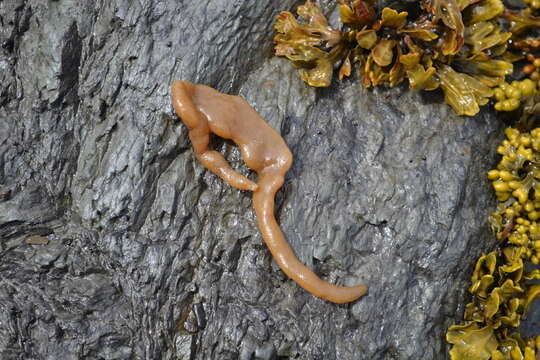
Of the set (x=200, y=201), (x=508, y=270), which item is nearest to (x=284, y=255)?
(x=200, y=201)

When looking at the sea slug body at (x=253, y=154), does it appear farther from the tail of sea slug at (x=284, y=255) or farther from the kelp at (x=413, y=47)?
the kelp at (x=413, y=47)

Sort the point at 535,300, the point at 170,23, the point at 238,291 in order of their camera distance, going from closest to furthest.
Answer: the point at 238,291 < the point at 170,23 < the point at 535,300

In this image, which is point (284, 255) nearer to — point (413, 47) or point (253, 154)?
point (253, 154)

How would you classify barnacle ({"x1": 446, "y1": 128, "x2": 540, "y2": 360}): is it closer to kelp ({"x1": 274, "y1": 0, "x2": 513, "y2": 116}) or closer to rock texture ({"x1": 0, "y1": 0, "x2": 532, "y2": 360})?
rock texture ({"x1": 0, "y1": 0, "x2": 532, "y2": 360})

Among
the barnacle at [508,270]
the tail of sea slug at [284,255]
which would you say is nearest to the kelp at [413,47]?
A: the barnacle at [508,270]

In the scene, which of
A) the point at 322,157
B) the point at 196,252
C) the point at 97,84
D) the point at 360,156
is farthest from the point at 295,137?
the point at 97,84

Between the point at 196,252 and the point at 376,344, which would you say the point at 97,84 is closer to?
the point at 196,252
